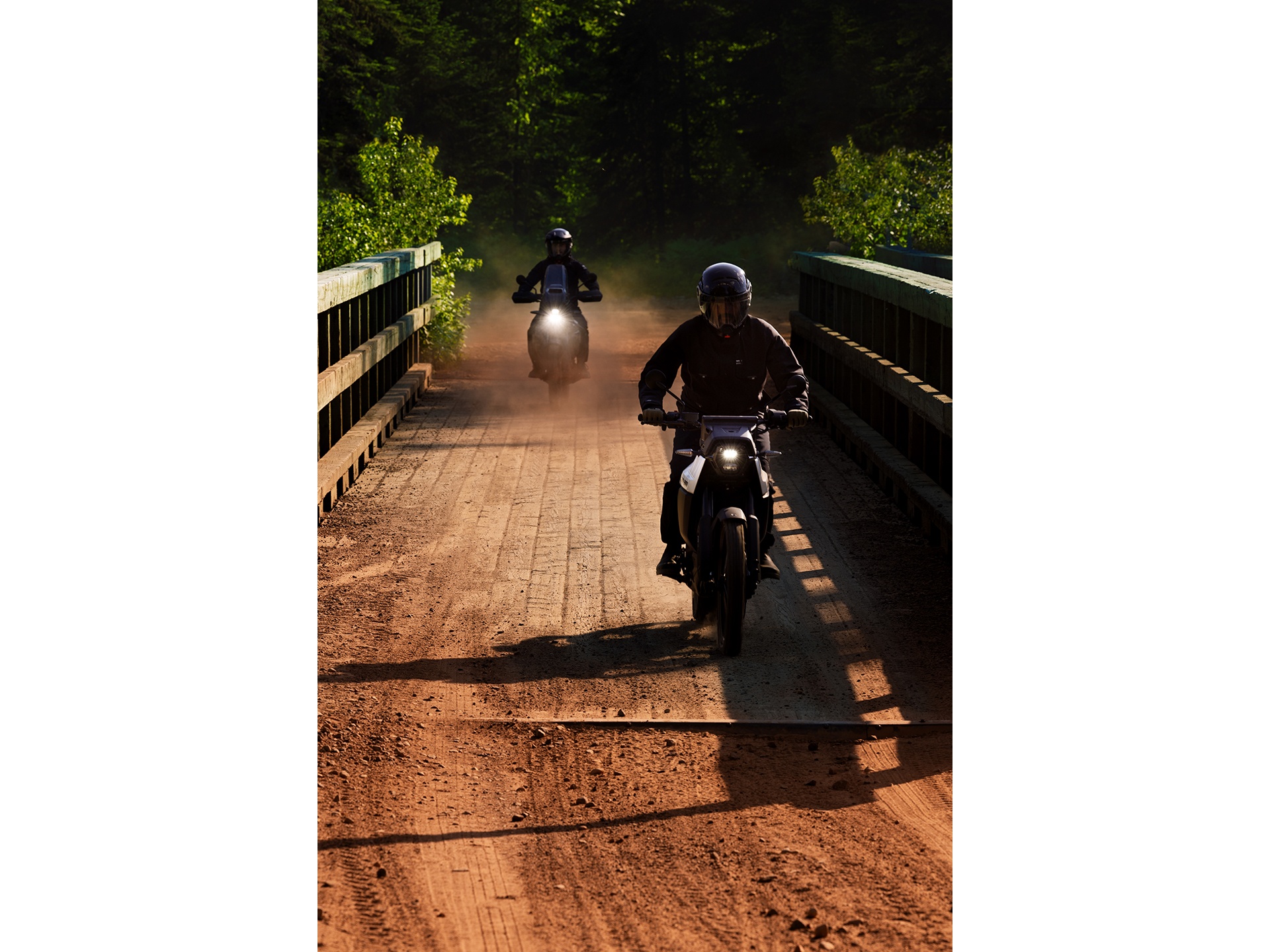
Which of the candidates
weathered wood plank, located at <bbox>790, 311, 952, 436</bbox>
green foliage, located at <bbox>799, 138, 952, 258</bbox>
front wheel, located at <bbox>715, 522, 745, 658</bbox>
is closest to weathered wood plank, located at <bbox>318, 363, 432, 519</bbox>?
front wheel, located at <bbox>715, 522, 745, 658</bbox>

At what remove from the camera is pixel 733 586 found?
7031 mm

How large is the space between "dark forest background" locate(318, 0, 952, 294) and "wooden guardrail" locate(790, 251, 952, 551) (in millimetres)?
15048

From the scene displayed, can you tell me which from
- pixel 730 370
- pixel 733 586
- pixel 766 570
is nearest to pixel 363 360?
pixel 730 370

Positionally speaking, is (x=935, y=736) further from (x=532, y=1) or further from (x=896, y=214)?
(x=532, y=1)

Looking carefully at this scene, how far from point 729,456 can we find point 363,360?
19.9 ft

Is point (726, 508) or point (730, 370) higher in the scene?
point (730, 370)

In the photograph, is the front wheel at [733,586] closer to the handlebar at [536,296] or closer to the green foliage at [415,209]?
the handlebar at [536,296]

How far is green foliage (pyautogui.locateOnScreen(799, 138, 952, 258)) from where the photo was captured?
77.9ft

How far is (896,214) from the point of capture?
24016 millimetres

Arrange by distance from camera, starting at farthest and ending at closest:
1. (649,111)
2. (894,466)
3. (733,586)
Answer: (649,111)
(894,466)
(733,586)

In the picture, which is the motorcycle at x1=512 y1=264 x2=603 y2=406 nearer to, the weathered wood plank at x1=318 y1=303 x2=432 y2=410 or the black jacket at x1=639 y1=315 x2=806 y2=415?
the weathered wood plank at x1=318 y1=303 x2=432 y2=410

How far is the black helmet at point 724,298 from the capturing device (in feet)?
23.7

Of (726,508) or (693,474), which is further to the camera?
(693,474)

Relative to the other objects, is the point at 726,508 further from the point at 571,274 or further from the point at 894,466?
the point at 571,274
